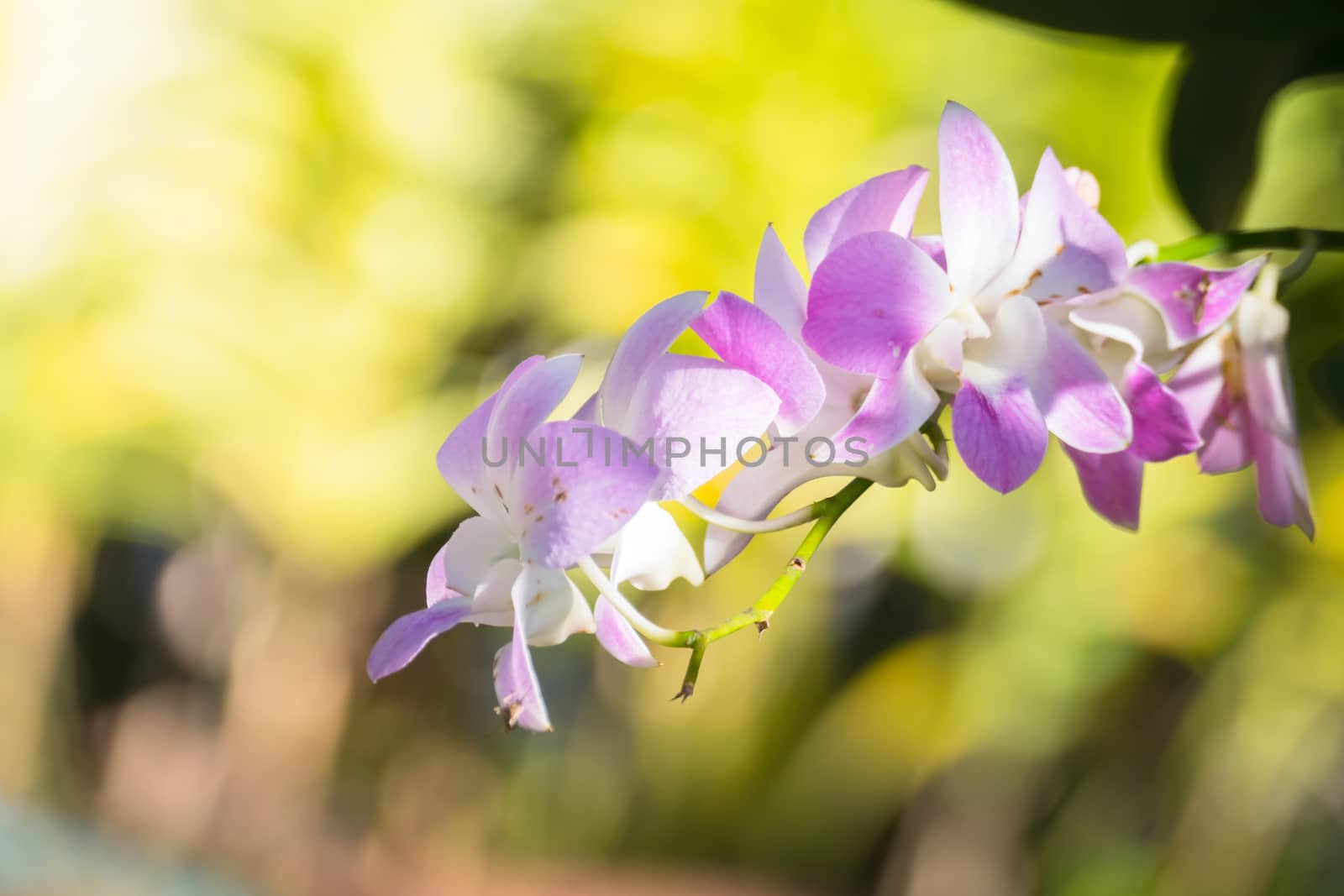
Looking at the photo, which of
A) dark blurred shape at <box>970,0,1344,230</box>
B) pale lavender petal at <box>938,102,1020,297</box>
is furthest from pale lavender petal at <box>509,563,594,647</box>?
dark blurred shape at <box>970,0,1344,230</box>

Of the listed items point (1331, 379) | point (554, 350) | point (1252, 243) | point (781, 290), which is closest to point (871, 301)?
point (781, 290)

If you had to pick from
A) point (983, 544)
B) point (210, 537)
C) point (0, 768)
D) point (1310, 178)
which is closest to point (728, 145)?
point (983, 544)

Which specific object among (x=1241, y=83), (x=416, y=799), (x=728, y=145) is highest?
(x=728, y=145)

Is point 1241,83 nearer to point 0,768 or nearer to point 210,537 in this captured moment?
point 210,537

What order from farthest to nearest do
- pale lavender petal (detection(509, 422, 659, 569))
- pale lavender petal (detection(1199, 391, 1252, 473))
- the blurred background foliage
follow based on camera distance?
the blurred background foliage, pale lavender petal (detection(1199, 391, 1252, 473)), pale lavender petal (detection(509, 422, 659, 569))

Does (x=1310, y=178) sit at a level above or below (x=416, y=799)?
above

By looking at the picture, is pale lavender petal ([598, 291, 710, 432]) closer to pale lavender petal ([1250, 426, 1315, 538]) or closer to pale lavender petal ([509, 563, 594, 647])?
pale lavender petal ([509, 563, 594, 647])

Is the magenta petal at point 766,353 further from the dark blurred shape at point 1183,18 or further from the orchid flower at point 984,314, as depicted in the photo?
the dark blurred shape at point 1183,18

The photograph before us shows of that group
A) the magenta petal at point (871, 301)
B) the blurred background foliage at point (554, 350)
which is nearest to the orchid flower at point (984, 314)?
the magenta petal at point (871, 301)
